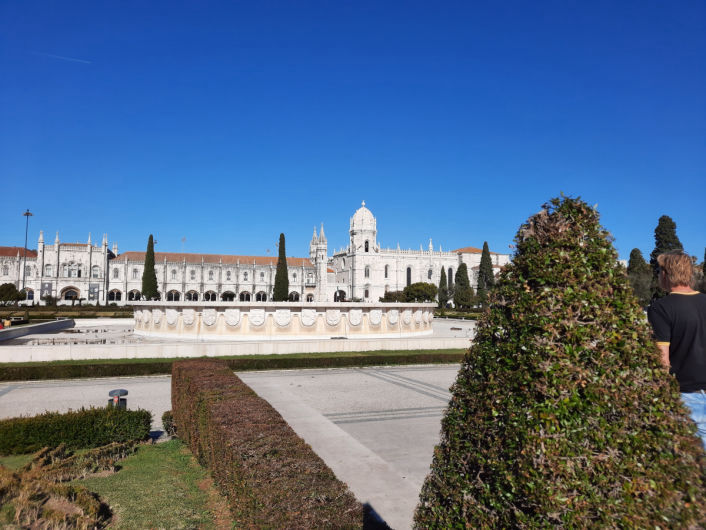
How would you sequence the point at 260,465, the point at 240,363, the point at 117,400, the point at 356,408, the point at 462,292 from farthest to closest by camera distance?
the point at 462,292
the point at 240,363
the point at 356,408
the point at 117,400
the point at 260,465

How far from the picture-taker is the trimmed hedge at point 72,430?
21.7ft

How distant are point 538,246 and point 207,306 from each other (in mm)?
19018

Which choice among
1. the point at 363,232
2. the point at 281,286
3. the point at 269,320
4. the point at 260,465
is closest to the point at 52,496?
the point at 260,465

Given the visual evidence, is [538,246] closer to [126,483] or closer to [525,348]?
[525,348]

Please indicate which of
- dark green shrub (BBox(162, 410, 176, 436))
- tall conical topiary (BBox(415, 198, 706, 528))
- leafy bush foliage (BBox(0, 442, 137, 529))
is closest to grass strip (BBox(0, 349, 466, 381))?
dark green shrub (BBox(162, 410, 176, 436))

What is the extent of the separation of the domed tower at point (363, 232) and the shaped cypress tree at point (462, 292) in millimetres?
18588

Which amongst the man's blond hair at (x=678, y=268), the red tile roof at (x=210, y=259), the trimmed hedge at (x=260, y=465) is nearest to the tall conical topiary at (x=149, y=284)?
the red tile roof at (x=210, y=259)

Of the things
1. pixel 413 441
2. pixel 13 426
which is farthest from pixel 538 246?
pixel 13 426

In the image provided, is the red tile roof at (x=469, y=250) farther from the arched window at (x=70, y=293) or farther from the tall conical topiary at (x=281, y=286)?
the arched window at (x=70, y=293)

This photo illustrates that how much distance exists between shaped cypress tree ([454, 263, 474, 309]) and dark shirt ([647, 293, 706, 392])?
180 ft

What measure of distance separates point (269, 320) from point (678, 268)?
18.1m

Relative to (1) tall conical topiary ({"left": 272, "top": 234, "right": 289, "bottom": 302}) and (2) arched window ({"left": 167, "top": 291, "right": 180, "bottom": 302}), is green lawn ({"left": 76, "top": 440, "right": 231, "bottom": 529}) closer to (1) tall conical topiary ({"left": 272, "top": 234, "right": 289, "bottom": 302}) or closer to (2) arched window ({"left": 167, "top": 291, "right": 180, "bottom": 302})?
(1) tall conical topiary ({"left": 272, "top": 234, "right": 289, "bottom": 302})

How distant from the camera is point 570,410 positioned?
1.97 metres

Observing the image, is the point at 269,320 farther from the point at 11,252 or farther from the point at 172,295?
the point at 11,252
